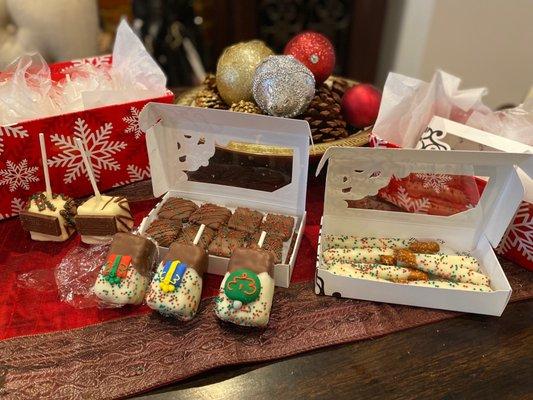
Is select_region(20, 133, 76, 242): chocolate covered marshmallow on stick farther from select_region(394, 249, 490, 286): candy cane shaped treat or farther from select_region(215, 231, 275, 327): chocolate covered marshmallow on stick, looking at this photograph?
select_region(394, 249, 490, 286): candy cane shaped treat

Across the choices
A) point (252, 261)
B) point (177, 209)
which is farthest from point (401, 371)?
point (177, 209)

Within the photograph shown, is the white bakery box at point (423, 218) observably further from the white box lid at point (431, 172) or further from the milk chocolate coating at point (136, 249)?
the milk chocolate coating at point (136, 249)

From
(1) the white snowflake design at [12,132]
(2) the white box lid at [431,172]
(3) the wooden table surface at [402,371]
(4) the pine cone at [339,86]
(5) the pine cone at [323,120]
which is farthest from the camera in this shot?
(4) the pine cone at [339,86]

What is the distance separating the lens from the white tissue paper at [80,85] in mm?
943

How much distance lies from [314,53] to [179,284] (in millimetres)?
680

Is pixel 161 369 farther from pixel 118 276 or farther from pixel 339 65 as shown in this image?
pixel 339 65

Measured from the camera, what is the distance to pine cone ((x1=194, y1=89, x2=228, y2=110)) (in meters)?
1.13

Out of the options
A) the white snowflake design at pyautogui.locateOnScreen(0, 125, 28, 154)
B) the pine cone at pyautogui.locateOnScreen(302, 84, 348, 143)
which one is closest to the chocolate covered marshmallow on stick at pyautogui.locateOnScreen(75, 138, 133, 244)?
the white snowflake design at pyautogui.locateOnScreen(0, 125, 28, 154)

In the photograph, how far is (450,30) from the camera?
6.16 feet

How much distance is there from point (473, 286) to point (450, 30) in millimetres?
1481

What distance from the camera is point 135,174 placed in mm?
1086

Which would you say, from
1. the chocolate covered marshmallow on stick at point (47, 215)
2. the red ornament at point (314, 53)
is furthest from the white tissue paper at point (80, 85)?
the red ornament at point (314, 53)

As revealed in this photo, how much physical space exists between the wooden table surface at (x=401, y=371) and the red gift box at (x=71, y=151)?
1.83ft

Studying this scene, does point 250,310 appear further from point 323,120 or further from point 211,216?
point 323,120
